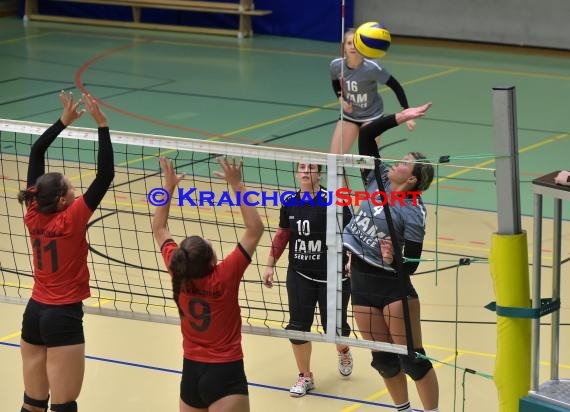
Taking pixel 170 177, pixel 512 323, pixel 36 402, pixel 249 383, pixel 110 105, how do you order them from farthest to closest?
pixel 110 105
pixel 249 383
pixel 36 402
pixel 170 177
pixel 512 323

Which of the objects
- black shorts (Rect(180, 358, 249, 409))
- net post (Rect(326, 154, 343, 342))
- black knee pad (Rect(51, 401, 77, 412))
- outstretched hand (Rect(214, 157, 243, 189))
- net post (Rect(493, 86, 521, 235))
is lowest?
black knee pad (Rect(51, 401, 77, 412))

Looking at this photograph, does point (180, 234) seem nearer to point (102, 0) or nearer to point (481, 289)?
point (481, 289)

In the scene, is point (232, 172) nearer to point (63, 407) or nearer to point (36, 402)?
point (63, 407)

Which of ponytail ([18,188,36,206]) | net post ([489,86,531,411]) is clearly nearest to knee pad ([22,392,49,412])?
ponytail ([18,188,36,206])

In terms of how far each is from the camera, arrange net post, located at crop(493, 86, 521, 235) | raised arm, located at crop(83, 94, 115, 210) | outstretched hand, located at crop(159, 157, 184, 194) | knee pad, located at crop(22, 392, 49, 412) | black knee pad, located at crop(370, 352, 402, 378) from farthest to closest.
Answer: black knee pad, located at crop(370, 352, 402, 378) < knee pad, located at crop(22, 392, 49, 412) < raised arm, located at crop(83, 94, 115, 210) < outstretched hand, located at crop(159, 157, 184, 194) < net post, located at crop(493, 86, 521, 235)

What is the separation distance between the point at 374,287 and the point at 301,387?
52.5 inches

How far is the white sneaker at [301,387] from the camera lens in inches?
292

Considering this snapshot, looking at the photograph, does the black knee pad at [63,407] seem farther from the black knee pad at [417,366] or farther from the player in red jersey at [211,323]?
the black knee pad at [417,366]

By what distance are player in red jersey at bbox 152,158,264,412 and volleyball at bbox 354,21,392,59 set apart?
4.86 m

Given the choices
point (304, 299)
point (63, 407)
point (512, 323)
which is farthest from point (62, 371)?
point (512, 323)

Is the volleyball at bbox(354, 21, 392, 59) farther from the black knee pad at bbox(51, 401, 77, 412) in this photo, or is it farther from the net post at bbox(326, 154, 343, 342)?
the black knee pad at bbox(51, 401, 77, 412)

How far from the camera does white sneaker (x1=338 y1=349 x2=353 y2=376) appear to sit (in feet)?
25.2

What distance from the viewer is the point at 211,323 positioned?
209 inches

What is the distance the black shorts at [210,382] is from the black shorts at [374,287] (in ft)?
4.01
